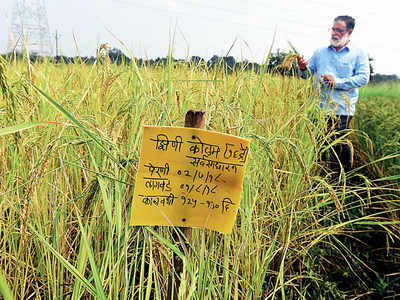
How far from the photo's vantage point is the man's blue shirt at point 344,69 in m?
2.79

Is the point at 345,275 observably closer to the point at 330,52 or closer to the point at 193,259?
the point at 193,259

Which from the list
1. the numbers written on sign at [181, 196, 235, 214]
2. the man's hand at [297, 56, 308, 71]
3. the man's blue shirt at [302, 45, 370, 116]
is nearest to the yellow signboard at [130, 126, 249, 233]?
the numbers written on sign at [181, 196, 235, 214]

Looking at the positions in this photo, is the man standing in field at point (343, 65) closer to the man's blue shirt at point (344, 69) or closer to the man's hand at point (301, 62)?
the man's blue shirt at point (344, 69)

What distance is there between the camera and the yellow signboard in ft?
2.33

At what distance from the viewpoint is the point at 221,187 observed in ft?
2.48

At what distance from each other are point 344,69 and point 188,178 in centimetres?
267

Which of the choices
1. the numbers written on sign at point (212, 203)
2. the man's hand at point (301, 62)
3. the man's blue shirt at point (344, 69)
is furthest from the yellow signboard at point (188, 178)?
the man's blue shirt at point (344, 69)

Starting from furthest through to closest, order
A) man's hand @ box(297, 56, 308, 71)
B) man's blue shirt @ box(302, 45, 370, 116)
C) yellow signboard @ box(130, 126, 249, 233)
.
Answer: man's blue shirt @ box(302, 45, 370, 116)
man's hand @ box(297, 56, 308, 71)
yellow signboard @ box(130, 126, 249, 233)

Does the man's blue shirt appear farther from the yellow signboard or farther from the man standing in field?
the yellow signboard

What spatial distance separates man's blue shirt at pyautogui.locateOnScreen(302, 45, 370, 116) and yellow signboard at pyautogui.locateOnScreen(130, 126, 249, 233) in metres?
2.29

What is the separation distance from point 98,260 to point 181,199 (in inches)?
17.9

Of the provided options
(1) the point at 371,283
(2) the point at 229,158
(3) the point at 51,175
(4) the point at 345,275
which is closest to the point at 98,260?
(3) the point at 51,175

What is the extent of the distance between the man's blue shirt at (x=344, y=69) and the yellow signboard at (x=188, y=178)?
2291mm

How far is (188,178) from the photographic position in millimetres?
739
